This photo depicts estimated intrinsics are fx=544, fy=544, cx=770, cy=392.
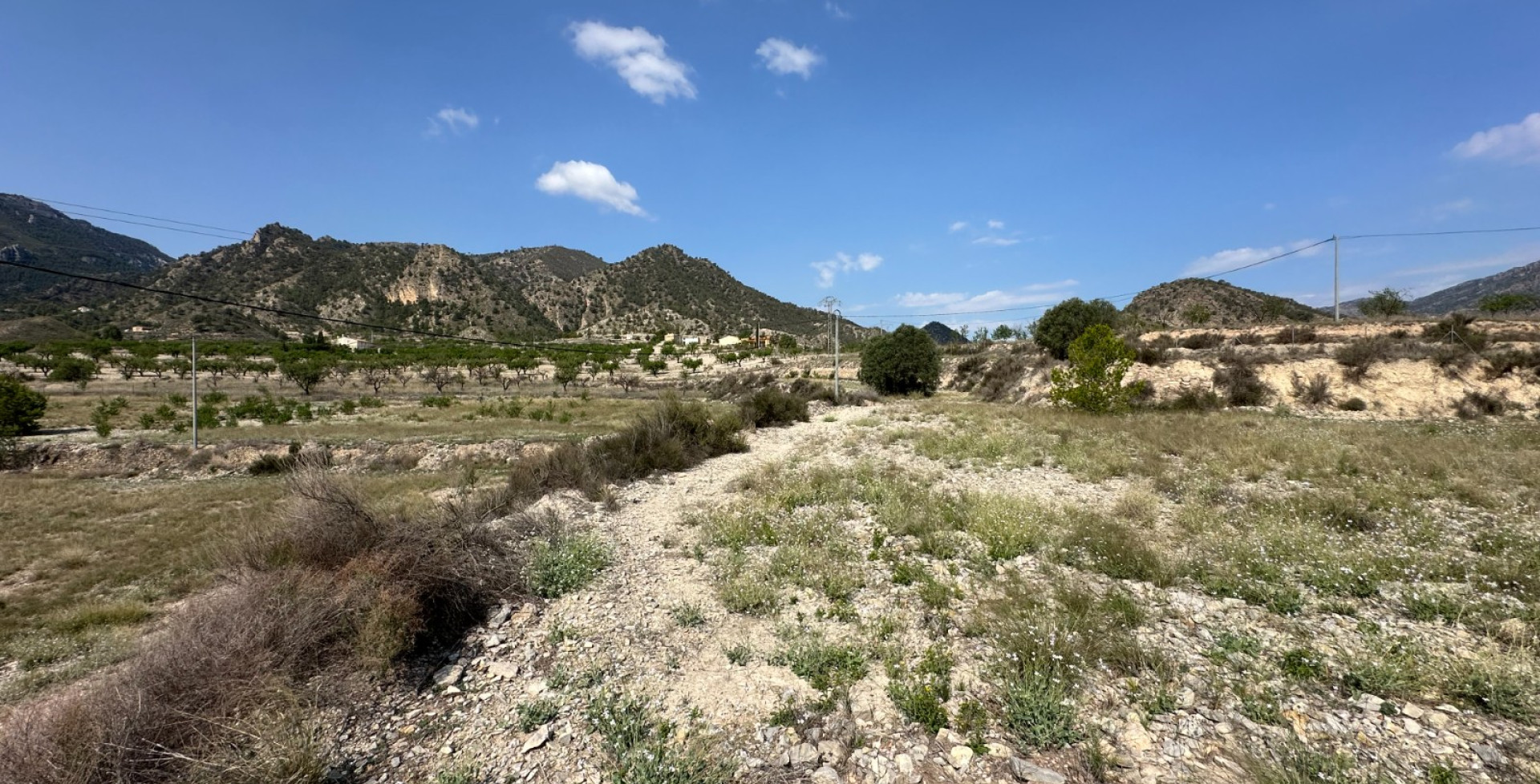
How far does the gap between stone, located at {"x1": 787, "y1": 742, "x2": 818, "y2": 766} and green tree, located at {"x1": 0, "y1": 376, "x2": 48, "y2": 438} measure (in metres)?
48.9

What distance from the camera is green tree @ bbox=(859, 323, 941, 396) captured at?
37.8 metres

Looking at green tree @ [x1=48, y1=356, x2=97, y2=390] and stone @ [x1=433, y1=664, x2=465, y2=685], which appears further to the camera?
green tree @ [x1=48, y1=356, x2=97, y2=390]

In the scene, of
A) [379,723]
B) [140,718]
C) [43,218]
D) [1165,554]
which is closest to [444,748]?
[379,723]

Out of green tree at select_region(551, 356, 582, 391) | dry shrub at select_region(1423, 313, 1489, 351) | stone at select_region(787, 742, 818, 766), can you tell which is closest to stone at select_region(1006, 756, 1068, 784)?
stone at select_region(787, 742, 818, 766)

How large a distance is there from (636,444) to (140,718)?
1204 cm

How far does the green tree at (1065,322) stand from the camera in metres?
38.6

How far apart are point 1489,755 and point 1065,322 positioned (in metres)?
40.2

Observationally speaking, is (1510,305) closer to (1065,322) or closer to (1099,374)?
(1065,322)

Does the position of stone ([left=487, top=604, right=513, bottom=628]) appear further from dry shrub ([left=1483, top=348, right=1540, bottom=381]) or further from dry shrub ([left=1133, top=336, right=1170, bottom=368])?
dry shrub ([left=1483, top=348, right=1540, bottom=381])

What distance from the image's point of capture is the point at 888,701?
15.5ft

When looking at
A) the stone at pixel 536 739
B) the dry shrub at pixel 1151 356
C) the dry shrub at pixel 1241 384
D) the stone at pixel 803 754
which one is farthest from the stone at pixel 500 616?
the dry shrub at pixel 1151 356

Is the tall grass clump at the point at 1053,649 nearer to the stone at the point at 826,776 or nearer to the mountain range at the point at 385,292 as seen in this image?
the stone at the point at 826,776

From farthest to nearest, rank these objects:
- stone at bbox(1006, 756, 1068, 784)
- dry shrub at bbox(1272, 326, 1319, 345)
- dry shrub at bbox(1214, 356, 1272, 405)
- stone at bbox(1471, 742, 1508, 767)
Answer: dry shrub at bbox(1272, 326, 1319, 345)
dry shrub at bbox(1214, 356, 1272, 405)
stone at bbox(1006, 756, 1068, 784)
stone at bbox(1471, 742, 1508, 767)

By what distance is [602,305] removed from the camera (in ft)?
370
